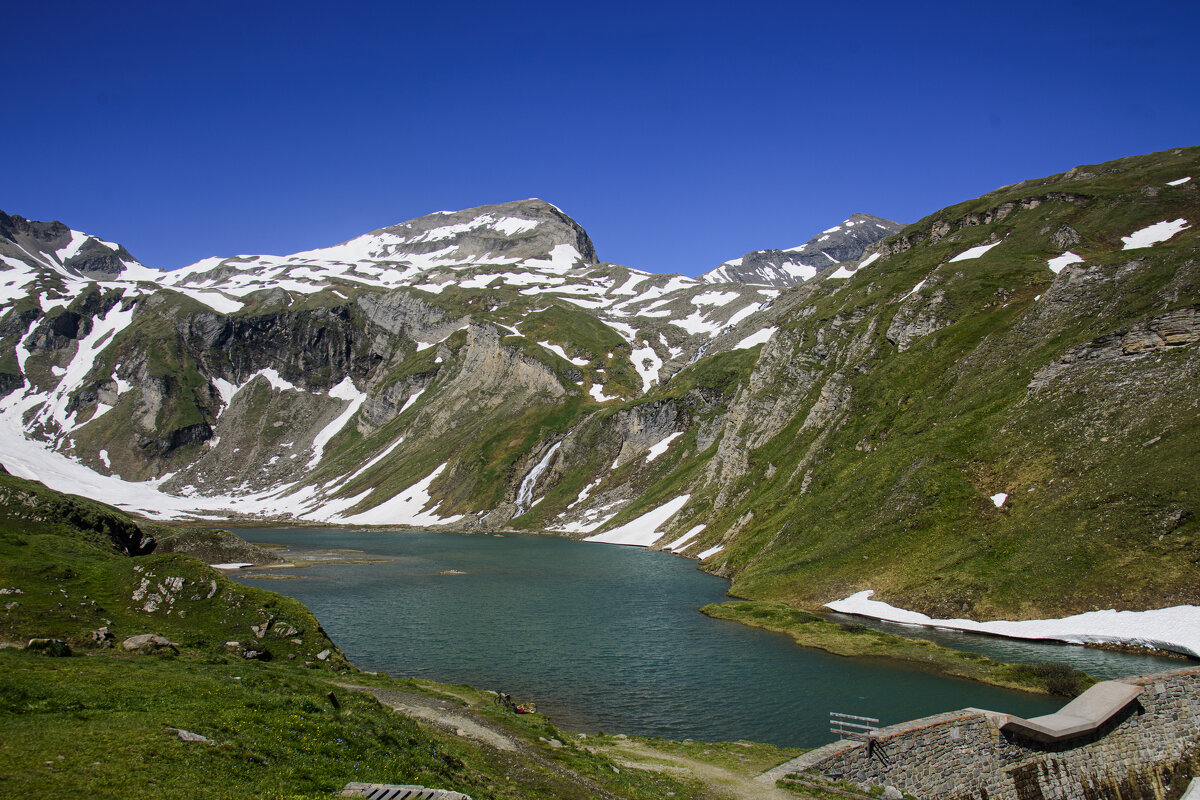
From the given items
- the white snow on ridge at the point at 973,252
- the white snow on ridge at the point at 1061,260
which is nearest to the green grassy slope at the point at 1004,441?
the white snow on ridge at the point at 1061,260

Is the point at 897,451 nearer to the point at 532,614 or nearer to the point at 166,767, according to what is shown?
the point at 532,614

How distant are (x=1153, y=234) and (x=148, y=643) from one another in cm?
13365

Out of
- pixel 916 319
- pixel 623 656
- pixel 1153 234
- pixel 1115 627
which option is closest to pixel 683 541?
pixel 916 319

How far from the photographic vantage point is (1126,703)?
26.1m

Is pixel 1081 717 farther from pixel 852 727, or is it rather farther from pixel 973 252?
pixel 973 252

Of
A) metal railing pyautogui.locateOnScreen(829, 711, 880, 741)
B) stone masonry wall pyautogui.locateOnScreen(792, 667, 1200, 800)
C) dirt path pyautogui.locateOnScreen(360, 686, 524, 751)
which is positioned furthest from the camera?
dirt path pyautogui.locateOnScreen(360, 686, 524, 751)

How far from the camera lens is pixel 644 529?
13575cm

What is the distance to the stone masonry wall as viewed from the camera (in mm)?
23406

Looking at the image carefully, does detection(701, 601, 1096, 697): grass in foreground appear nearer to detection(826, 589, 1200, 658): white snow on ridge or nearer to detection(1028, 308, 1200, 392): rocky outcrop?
detection(826, 589, 1200, 658): white snow on ridge

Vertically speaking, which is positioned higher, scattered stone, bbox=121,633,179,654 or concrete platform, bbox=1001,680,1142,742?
concrete platform, bbox=1001,680,1142,742

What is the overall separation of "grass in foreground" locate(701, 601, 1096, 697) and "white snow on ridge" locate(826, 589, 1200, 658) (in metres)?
5.97

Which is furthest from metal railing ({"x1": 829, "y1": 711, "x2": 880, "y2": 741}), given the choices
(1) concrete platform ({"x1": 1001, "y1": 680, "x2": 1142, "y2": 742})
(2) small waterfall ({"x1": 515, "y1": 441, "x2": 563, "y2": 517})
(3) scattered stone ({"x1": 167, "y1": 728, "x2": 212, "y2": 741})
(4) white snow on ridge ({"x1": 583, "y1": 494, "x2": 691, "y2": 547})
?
(2) small waterfall ({"x1": 515, "y1": 441, "x2": 563, "y2": 517})

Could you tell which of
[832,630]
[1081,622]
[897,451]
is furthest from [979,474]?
[832,630]

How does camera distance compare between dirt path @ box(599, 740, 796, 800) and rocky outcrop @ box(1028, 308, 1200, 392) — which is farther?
rocky outcrop @ box(1028, 308, 1200, 392)
